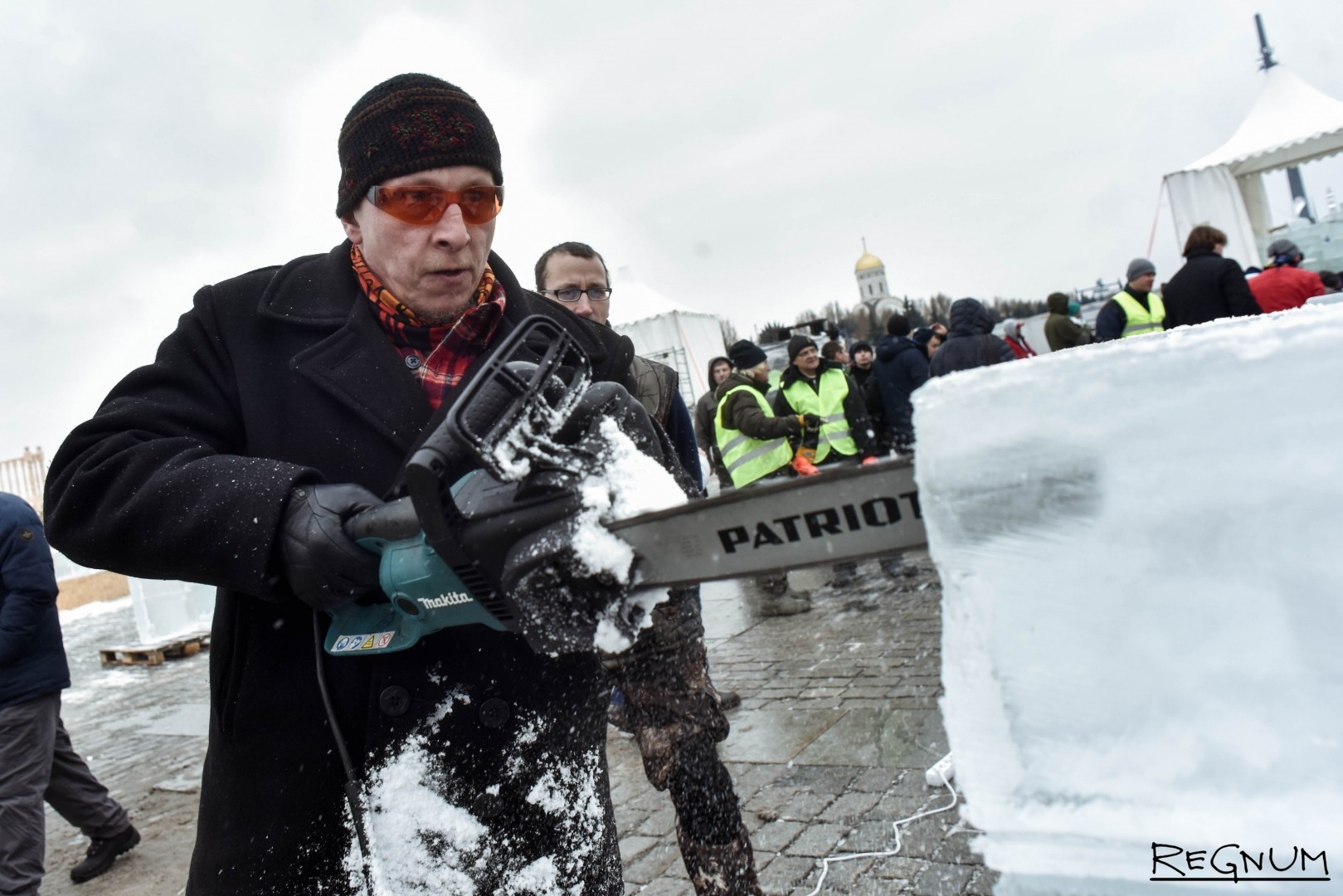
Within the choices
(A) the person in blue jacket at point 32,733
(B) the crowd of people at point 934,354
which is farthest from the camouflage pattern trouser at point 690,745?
(B) the crowd of people at point 934,354

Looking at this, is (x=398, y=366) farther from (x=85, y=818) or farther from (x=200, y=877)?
(x=85, y=818)

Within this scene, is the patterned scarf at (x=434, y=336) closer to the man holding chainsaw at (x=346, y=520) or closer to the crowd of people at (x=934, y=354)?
the man holding chainsaw at (x=346, y=520)

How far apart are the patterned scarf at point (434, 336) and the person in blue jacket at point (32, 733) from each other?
9.78ft

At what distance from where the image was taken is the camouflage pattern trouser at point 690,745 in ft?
7.07

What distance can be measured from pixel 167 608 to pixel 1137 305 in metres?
9.59

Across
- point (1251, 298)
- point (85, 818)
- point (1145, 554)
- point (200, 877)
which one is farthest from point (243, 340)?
point (1251, 298)

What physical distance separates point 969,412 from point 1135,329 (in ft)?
22.4

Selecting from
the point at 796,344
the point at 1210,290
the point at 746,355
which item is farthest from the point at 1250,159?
the point at 746,355

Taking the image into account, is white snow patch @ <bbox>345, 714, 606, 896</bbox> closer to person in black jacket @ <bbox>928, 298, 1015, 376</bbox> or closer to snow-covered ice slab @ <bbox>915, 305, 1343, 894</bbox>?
snow-covered ice slab @ <bbox>915, 305, 1343, 894</bbox>

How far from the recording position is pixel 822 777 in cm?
339

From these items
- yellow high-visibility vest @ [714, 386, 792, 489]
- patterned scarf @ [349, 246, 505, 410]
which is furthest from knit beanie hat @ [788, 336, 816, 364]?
patterned scarf @ [349, 246, 505, 410]

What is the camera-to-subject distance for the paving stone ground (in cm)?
279

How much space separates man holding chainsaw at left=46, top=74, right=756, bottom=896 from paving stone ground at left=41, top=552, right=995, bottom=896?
933 millimetres

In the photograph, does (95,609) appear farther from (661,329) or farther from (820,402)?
(820,402)
